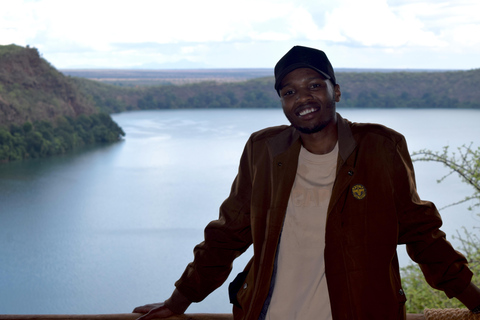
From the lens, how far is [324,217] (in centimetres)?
118

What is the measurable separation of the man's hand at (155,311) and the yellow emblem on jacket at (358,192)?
528 mm

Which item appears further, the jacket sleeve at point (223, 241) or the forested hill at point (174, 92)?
the forested hill at point (174, 92)

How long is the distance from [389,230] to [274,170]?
267 mm

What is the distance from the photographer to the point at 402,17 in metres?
26.5

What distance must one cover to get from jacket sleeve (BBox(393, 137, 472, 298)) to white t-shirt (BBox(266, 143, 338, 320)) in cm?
14

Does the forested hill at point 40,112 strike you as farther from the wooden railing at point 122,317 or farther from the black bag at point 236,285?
the black bag at point 236,285

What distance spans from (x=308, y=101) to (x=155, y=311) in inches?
23.6

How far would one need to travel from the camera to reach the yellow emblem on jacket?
3.83 feet

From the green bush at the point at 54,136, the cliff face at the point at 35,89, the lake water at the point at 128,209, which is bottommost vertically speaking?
the lake water at the point at 128,209

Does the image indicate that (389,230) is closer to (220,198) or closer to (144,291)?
(144,291)

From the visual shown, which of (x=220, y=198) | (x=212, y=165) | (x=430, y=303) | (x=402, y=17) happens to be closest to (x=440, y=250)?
(x=430, y=303)

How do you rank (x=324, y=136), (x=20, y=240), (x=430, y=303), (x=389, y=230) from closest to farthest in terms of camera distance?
1. (x=389, y=230)
2. (x=324, y=136)
3. (x=430, y=303)
4. (x=20, y=240)

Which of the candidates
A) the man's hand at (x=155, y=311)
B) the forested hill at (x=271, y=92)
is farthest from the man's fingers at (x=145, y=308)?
the forested hill at (x=271, y=92)

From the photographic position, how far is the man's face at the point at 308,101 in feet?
4.10
